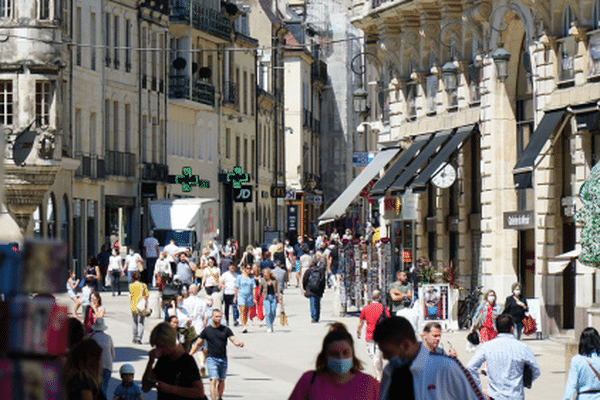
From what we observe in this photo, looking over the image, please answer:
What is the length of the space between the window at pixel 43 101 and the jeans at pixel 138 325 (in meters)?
20.5

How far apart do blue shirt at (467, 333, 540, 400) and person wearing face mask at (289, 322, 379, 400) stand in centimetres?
545

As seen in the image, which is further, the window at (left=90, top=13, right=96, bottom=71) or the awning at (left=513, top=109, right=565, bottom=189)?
the window at (left=90, top=13, right=96, bottom=71)

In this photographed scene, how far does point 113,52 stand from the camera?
204 ft

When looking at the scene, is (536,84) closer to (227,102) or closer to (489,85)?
(489,85)

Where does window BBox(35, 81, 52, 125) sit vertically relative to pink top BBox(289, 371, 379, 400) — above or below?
above

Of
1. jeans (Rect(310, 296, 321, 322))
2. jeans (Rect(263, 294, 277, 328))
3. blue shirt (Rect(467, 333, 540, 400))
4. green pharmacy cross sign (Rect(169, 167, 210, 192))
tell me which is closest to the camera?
blue shirt (Rect(467, 333, 540, 400))

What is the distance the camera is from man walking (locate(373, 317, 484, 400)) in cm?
689

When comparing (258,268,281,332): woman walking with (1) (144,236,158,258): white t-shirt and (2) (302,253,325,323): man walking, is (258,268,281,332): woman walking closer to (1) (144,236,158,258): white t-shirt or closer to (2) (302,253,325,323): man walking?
(2) (302,253,325,323): man walking

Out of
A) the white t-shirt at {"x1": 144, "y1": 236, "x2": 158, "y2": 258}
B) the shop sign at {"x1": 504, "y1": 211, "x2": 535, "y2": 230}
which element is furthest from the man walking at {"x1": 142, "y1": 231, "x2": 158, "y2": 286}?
the shop sign at {"x1": 504, "y1": 211, "x2": 535, "y2": 230}

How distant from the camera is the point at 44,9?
5022 cm

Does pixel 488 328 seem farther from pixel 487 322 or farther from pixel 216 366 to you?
pixel 216 366

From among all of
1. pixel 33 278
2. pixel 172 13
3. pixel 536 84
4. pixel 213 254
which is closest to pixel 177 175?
pixel 172 13

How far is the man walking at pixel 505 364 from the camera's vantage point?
12477mm

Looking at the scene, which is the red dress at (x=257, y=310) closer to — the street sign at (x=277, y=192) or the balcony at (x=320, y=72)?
the street sign at (x=277, y=192)
